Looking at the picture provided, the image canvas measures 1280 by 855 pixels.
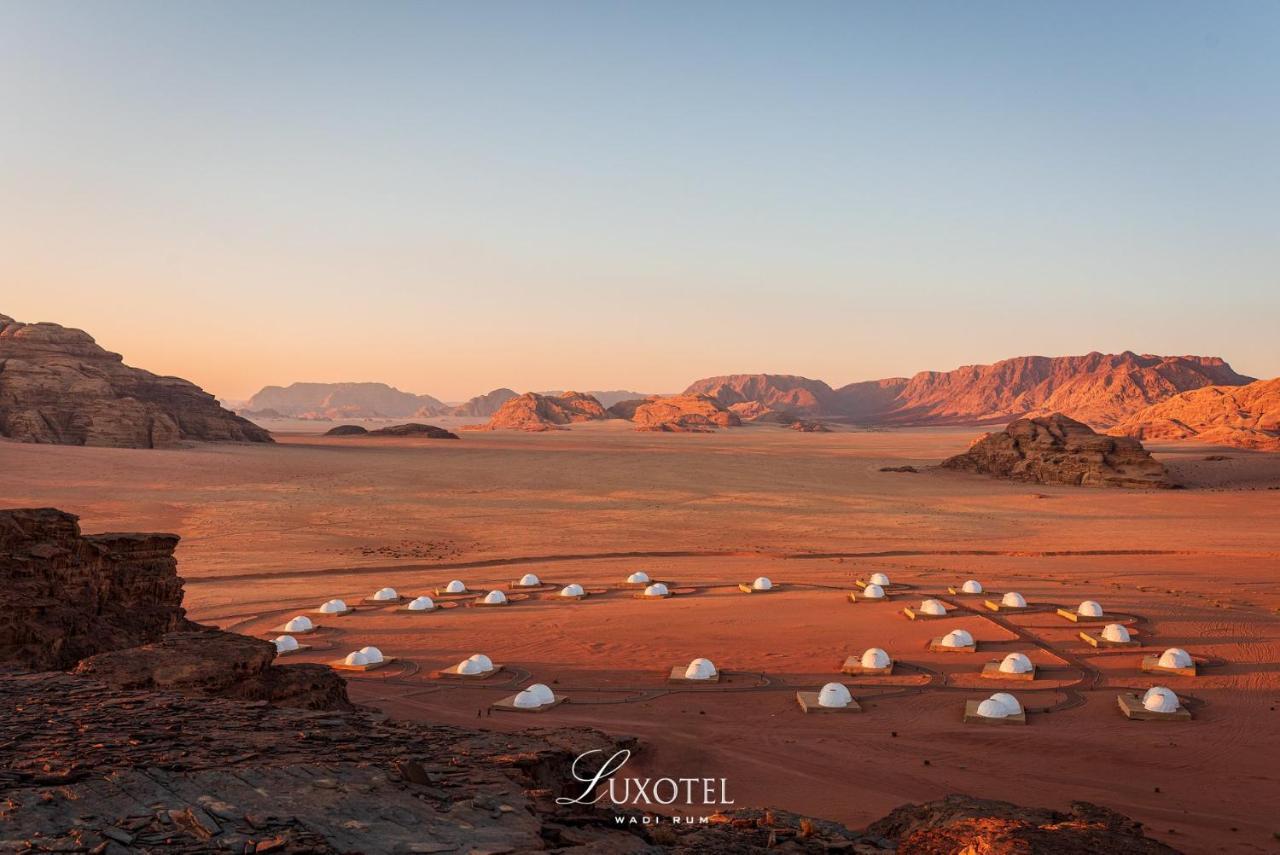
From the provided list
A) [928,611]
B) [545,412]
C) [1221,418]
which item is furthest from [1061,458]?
[545,412]

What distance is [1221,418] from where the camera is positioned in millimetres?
86312

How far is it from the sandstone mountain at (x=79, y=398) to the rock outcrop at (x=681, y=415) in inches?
3022

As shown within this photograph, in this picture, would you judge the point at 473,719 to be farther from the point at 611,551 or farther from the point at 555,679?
the point at 611,551

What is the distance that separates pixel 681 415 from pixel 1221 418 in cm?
8529

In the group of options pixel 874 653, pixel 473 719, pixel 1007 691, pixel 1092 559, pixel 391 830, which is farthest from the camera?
pixel 1092 559

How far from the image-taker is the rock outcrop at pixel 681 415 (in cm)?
13838

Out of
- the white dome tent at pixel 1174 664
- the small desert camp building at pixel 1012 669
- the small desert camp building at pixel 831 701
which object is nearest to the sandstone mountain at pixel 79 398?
the small desert camp building at pixel 831 701

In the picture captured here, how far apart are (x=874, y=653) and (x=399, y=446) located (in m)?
69.3

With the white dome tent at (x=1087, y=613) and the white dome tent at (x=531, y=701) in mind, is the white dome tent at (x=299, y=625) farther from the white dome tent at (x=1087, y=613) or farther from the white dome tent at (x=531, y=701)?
the white dome tent at (x=1087, y=613)

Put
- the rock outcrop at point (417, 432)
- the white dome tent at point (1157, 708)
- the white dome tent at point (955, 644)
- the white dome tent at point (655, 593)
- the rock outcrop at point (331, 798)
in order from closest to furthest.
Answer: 1. the rock outcrop at point (331, 798)
2. the white dome tent at point (1157, 708)
3. the white dome tent at point (955, 644)
4. the white dome tent at point (655, 593)
5. the rock outcrop at point (417, 432)

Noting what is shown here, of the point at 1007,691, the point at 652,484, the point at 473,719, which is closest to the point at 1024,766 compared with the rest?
the point at 1007,691

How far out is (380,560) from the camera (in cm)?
2991

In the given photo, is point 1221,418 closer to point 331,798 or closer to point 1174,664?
point 1174,664

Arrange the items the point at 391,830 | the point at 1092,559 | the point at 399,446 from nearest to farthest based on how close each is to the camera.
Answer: the point at 391,830, the point at 1092,559, the point at 399,446
